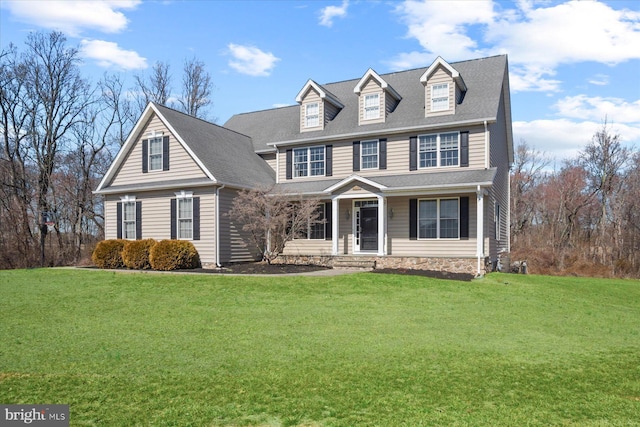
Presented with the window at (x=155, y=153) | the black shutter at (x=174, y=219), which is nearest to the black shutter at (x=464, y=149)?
the black shutter at (x=174, y=219)

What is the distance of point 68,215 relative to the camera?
31.8 m

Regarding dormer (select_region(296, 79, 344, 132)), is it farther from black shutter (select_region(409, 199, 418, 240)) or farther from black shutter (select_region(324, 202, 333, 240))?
black shutter (select_region(409, 199, 418, 240))

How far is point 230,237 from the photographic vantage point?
1936 centimetres

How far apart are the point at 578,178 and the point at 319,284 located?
1127 inches

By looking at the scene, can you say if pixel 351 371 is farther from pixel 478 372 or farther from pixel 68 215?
pixel 68 215

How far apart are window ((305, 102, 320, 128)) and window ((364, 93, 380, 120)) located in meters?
2.33

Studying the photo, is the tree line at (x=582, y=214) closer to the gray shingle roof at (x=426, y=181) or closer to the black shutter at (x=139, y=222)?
the gray shingle roof at (x=426, y=181)

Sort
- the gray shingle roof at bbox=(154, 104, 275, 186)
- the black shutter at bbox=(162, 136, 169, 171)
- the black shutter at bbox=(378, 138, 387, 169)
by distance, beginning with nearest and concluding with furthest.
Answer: the gray shingle roof at bbox=(154, 104, 275, 186), the black shutter at bbox=(378, 138, 387, 169), the black shutter at bbox=(162, 136, 169, 171)

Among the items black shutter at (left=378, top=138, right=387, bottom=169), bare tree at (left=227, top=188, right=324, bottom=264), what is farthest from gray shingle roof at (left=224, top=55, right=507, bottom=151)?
bare tree at (left=227, top=188, right=324, bottom=264)

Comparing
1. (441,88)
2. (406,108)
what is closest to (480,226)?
(441,88)

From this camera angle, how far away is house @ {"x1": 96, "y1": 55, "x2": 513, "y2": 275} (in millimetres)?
18125

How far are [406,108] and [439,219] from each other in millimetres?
5250

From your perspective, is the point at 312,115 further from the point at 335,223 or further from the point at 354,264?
the point at 354,264

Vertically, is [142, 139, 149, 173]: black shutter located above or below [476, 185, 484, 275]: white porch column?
above
